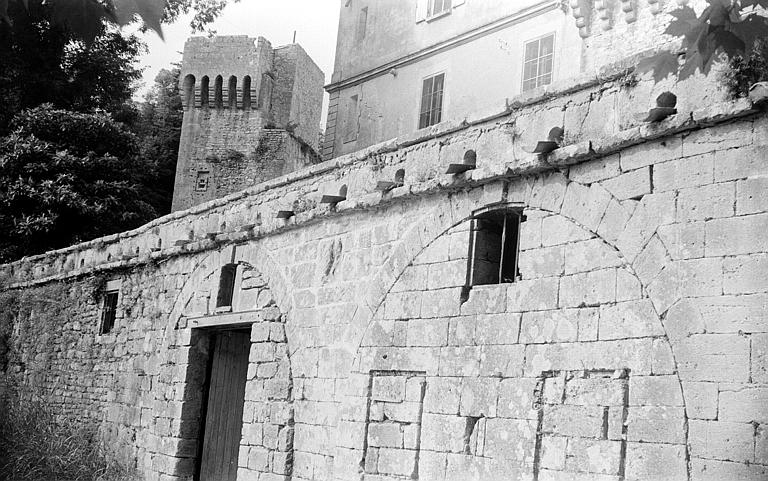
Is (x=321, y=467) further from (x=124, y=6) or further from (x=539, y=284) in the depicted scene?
(x=124, y=6)

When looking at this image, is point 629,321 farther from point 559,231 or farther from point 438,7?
point 438,7

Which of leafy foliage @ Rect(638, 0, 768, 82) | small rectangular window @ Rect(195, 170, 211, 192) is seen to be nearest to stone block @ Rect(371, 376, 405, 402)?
leafy foliage @ Rect(638, 0, 768, 82)

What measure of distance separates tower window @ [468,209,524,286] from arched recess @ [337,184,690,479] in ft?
0.46

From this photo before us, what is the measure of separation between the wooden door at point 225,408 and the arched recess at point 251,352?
0.48 feet

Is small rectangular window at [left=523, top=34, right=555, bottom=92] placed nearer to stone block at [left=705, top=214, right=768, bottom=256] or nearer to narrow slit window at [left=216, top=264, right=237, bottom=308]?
narrow slit window at [left=216, top=264, right=237, bottom=308]

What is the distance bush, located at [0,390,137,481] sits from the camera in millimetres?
10586

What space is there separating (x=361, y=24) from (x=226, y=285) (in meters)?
14.2

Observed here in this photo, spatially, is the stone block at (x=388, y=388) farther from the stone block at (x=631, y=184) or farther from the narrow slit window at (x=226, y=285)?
the narrow slit window at (x=226, y=285)

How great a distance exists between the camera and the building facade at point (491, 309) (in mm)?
4910

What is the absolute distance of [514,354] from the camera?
19.6ft

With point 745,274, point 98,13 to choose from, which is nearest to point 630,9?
point 745,274

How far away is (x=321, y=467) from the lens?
738 centimetres

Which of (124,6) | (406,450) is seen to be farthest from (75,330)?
(124,6)

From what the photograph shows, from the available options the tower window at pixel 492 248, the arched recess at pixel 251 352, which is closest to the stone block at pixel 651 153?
the tower window at pixel 492 248
